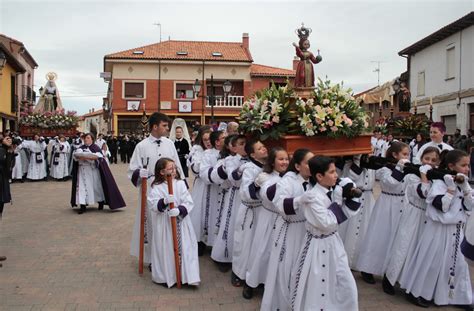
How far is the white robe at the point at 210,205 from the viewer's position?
7.08 m

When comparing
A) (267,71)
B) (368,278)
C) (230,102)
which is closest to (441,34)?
(267,71)

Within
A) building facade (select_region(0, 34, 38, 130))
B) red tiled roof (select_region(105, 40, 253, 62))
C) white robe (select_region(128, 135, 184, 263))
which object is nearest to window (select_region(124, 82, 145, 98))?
red tiled roof (select_region(105, 40, 253, 62))

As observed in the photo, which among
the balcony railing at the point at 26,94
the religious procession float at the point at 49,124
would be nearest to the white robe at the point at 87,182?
the religious procession float at the point at 49,124

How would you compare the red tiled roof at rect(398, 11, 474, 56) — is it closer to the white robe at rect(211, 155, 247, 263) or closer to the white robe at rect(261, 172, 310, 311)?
the white robe at rect(211, 155, 247, 263)

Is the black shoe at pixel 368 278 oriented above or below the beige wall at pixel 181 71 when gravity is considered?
below

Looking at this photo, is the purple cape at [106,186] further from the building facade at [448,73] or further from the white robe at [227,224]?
the building facade at [448,73]

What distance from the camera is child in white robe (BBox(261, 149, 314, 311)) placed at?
454cm

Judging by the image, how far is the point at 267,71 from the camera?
129 feet

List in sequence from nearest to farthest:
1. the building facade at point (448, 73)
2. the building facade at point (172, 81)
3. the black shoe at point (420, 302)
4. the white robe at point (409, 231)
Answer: the black shoe at point (420, 302) < the white robe at point (409, 231) < the building facade at point (448, 73) < the building facade at point (172, 81)

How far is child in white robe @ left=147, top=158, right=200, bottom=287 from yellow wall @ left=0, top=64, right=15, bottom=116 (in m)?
25.4

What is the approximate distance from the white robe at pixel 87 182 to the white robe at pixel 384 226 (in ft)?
23.7

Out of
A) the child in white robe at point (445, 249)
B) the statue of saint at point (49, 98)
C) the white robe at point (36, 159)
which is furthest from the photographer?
the statue of saint at point (49, 98)

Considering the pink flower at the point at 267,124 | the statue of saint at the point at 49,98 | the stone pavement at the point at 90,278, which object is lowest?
the stone pavement at the point at 90,278

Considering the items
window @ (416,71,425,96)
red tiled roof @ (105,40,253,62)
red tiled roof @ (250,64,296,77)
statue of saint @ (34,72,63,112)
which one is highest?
red tiled roof @ (105,40,253,62)
